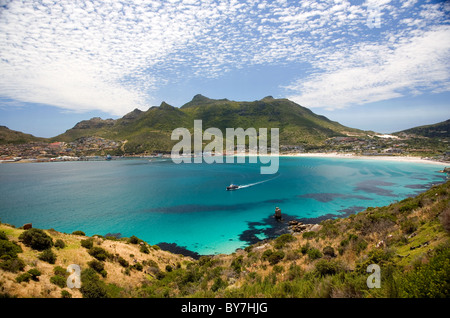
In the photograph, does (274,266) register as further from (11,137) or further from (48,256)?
(11,137)

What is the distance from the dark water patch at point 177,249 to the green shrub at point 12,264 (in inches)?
619

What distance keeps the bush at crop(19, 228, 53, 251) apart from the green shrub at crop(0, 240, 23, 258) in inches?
44.1

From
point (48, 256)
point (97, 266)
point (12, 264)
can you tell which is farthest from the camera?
point (97, 266)

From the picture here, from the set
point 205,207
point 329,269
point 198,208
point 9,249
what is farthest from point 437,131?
point 9,249

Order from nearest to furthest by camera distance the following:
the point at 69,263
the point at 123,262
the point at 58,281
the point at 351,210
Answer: the point at 58,281
the point at 69,263
the point at 123,262
the point at 351,210

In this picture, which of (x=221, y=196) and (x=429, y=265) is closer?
(x=429, y=265)

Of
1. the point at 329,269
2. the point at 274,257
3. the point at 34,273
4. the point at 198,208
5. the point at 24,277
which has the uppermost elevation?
the point at 329,269

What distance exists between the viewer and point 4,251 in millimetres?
10602

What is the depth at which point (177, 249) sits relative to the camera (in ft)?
81.8

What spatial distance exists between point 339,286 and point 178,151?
169704mm

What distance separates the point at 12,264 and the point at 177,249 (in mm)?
17119
